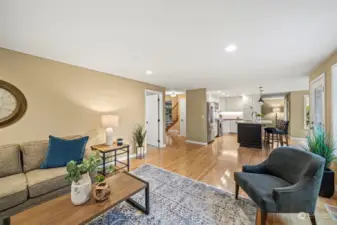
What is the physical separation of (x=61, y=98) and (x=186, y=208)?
2974 millimetres

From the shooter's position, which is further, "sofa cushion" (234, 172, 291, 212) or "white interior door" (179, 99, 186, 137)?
"white interior door" (179, 99, 186, 137)

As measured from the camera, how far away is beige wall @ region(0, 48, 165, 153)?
94.1 inches

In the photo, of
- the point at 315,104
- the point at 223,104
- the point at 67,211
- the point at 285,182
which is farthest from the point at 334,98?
the point at 223,104

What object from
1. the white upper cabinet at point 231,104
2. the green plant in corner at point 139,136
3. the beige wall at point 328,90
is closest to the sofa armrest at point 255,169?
the beige wall at point 328,90

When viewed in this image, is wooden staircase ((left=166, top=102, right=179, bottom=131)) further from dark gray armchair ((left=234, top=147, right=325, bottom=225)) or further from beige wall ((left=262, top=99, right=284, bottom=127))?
dark gray armchair ((left=234, top=147, right=325, bottom=225))

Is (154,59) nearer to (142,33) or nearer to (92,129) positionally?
(142,33)

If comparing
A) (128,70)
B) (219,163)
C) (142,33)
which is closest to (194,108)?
(219,163)

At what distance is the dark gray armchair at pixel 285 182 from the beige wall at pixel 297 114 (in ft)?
20.5

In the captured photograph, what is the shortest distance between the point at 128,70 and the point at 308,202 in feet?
12.0

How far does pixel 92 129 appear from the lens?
11.1 ft

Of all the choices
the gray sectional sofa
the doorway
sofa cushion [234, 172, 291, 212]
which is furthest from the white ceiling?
the doorway

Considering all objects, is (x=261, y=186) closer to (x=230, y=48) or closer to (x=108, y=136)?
(x=230, y=48)

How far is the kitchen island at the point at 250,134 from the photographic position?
5.29 meters

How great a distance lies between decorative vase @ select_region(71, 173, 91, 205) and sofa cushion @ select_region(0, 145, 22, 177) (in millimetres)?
1458
